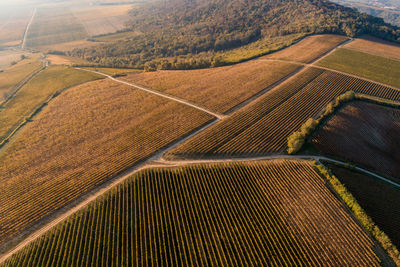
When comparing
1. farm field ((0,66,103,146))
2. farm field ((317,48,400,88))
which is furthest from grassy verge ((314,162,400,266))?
farm field ((0,66,103,146))

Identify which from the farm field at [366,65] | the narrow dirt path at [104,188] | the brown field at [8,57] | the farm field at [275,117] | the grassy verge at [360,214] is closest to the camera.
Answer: the grassy verge at [360,214]

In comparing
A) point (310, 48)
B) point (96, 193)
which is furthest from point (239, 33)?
point (96, 193)

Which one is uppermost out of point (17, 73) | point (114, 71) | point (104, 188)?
point (17, 73)

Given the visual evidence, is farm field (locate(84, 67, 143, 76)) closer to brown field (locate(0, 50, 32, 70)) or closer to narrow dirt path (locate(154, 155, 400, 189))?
brown field (locate(0, 50, 32, 70))

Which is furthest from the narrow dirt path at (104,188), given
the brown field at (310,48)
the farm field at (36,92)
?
the brown field at (310,48)

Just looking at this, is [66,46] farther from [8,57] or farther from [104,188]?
[104,188]

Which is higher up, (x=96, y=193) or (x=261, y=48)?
(x=261, y=48)

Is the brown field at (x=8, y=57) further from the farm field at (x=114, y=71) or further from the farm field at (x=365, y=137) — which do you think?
the farm field at (x=365, y=137)
